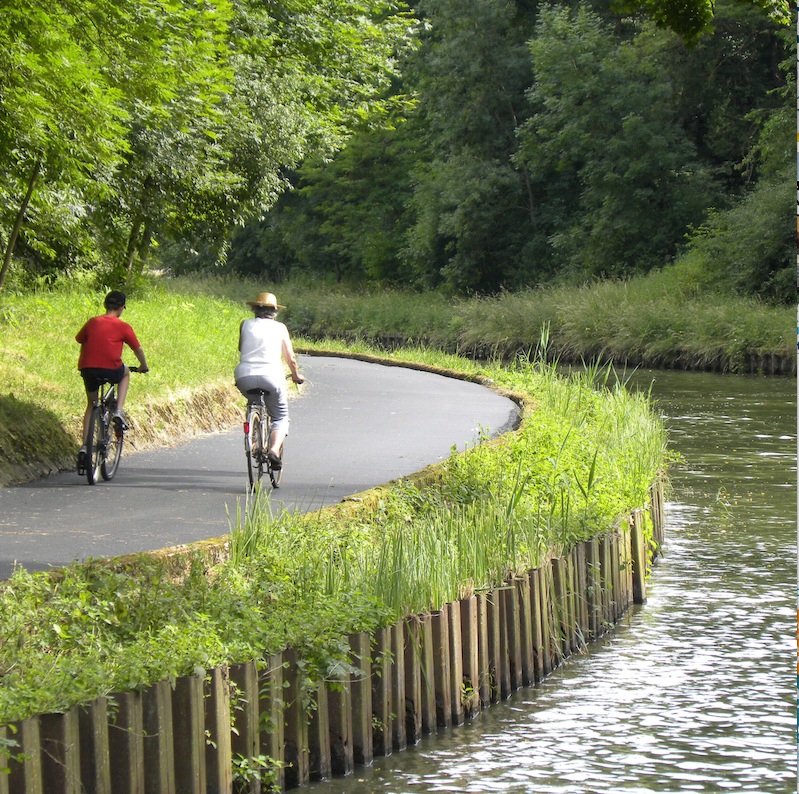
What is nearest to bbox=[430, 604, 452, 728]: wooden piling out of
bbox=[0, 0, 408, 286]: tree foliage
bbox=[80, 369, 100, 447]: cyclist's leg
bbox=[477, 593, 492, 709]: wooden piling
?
bbox=[477, 593, 492, 709]: wooden piling

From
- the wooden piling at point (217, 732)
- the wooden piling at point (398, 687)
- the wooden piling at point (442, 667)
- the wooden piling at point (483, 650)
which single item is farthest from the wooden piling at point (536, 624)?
the wooden piling at point (217, 732)

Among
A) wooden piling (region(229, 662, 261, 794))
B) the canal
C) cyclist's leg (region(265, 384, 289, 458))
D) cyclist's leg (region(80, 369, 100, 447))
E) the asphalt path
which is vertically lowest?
the canal

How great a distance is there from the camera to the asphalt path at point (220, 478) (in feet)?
32.9

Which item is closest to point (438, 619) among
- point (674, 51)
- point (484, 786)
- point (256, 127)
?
point (484, 786)

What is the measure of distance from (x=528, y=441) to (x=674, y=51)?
44117 mm

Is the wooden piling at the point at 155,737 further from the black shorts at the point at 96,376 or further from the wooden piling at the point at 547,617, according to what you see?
the black shorts at the point at 96,376

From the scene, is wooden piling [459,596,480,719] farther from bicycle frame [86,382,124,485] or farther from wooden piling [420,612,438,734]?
bicycle frame [86,382,124,485]

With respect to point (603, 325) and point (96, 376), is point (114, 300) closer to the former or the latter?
point (96, 376)

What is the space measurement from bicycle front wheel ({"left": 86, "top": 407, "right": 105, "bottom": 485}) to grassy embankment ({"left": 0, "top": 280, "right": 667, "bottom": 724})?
1243mm

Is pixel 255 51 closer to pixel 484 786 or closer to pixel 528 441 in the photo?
pixel 528 441

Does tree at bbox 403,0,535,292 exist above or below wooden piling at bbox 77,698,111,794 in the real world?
above

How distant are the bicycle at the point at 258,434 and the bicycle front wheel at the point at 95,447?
4.20 ft

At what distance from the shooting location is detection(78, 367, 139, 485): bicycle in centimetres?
1269

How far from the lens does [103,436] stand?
12.9 metres
